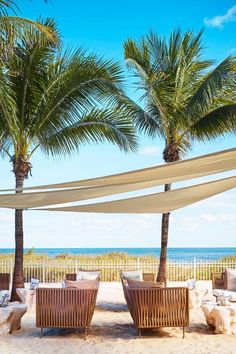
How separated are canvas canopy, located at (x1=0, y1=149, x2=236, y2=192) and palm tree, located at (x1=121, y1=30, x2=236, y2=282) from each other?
5.79 meters

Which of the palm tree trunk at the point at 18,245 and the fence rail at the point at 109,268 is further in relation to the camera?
the fence rail at the point at 109,268

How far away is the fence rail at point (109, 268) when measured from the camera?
14500mm

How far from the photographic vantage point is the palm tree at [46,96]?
990 centimetres

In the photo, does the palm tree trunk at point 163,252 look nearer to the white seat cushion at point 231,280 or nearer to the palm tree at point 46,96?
the white seat cushion at point 231,280

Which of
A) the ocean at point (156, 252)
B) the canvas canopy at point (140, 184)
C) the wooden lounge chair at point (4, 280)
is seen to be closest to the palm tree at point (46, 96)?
the wooden lounge chair at point (4, 280)

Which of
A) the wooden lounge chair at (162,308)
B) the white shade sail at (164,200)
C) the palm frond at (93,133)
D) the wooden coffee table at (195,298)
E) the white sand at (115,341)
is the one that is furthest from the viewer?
the palm frond at (93,133)

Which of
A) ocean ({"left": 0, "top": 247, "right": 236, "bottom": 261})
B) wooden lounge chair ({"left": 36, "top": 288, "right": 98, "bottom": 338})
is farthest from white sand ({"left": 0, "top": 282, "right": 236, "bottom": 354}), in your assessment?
ocean ({"left": 0, "top": 247, "right": 236, "bottom": 261})

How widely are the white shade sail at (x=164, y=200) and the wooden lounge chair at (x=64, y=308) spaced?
115 centimetres

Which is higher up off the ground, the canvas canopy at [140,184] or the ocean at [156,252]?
the canvas canopy at [140,184]

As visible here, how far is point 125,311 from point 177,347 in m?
2.99

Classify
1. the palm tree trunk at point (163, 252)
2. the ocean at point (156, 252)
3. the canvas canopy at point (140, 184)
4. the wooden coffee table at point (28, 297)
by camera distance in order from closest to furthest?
the canvas canopy at point (140, 184)
the wooden coffee table at point (28, 297)
the palm tree trunk at point (163, 252)
the ocean at point (156, 252)

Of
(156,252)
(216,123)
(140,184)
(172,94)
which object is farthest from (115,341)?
(156,252)

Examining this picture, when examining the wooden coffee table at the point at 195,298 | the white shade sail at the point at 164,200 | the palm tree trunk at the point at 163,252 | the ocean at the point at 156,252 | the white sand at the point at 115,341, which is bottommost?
the ocean at the point at 156,252

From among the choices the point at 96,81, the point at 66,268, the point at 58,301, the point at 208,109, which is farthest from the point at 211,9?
the point at 58,301
